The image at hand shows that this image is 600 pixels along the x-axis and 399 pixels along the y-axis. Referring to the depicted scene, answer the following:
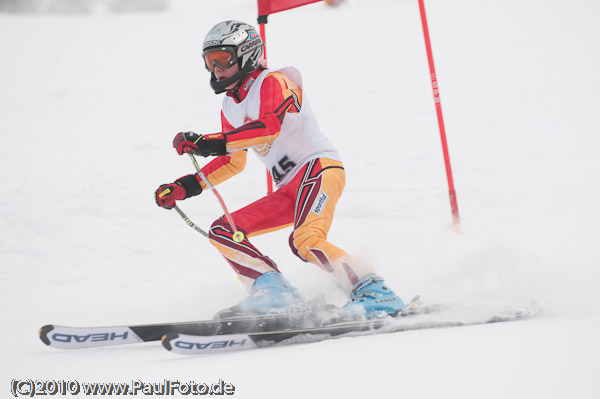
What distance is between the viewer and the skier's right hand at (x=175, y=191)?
12.6 ft

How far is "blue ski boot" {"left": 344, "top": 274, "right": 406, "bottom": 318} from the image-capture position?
3188 millimetres

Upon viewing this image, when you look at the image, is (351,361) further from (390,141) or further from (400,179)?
(390,141)

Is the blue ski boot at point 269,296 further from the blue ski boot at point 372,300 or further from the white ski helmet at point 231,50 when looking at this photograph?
the white ski helmet at point 231,50

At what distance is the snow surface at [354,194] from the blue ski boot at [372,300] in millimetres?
233

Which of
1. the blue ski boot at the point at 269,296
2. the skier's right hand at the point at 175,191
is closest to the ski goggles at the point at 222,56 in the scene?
the skier's right hand at the point at 175,191

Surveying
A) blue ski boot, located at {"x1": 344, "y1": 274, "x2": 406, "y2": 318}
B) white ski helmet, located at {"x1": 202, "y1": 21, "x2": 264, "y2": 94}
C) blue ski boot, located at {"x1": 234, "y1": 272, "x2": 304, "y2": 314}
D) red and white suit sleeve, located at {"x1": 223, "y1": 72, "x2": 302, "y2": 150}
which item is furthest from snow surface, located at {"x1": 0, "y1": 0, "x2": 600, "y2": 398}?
white ski helmet, located at {"x1": 202, "y1": 21, "x2": 264, "y2": 94}

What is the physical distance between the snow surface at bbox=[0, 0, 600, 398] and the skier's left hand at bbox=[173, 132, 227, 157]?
106 centimetres

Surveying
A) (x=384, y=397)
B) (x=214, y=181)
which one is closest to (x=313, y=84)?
(x=214, y=181)

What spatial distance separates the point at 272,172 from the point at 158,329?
4.40 feet

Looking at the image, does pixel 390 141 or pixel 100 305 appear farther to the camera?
pixel 390 141

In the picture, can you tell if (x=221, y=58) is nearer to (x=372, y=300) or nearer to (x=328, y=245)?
(x=328, y=245)

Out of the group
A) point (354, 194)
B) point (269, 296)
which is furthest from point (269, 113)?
point (354, 194)

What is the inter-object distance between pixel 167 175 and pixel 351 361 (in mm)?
6190

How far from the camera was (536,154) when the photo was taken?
8891 mm
